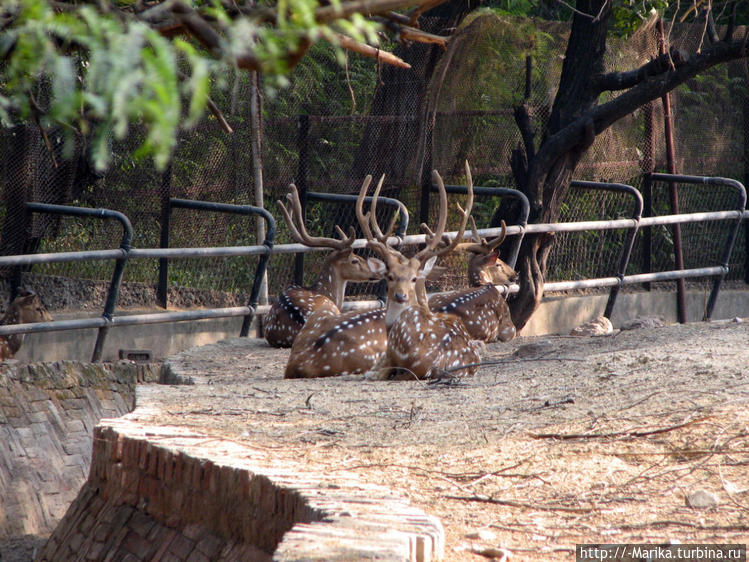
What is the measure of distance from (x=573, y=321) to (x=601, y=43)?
110 inches

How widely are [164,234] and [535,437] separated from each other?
17.2 feet

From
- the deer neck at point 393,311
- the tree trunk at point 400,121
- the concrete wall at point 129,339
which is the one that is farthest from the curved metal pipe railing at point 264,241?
the tree trunk at point 400,121

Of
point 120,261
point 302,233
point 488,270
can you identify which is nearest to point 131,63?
point 120,261

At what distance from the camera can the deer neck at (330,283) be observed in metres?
9.06

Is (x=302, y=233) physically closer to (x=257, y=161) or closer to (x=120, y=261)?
(x=257, y=161)

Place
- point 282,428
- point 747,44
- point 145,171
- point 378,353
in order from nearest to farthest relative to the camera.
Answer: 1. point 282,428
2. point 378,353
3. point 145,171
4. point 747,44

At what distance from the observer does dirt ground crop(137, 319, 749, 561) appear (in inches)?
139

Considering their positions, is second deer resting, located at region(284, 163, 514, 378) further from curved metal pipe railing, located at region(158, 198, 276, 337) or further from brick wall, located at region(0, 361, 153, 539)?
brick wall, located at region(0, 361, 153, 539)

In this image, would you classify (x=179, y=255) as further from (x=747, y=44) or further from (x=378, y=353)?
(x=747, y=44)

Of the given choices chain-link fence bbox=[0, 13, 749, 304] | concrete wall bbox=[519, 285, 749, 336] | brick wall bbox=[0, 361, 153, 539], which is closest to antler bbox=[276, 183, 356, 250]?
chain-link fence bbox=[0, 13, 749, 304]

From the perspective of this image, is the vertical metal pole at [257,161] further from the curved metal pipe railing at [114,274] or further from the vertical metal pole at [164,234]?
the curved metal pipe railing at [114,274]

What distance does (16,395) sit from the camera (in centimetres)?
676

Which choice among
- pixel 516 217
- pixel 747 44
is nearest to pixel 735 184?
pixel 747 44

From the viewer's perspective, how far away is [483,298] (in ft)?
29.8
